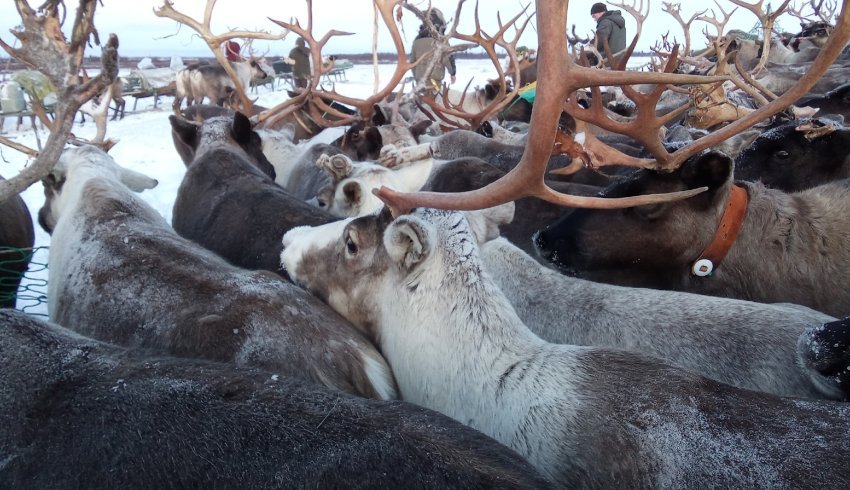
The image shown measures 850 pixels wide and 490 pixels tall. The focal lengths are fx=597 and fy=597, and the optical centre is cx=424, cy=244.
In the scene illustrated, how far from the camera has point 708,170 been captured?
2.57 metres

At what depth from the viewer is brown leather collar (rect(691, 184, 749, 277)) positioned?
2.66 m

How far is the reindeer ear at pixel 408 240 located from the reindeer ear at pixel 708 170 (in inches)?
49.1

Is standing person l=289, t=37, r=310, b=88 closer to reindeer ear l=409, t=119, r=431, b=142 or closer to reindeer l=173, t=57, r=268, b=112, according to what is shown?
reindeer l=173, t=57, r=268, b=112

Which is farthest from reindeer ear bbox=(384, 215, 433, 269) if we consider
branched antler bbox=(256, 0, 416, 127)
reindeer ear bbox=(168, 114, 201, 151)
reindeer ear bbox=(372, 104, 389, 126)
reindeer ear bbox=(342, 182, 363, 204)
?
reindeer ear bbox=(372, 104, 389, 126)

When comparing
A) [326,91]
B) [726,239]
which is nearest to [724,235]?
[726,239]

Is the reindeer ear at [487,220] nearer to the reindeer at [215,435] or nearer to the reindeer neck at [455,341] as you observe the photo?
the reindeer neck at [455,341]

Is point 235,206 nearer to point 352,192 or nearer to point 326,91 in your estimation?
point 352,192

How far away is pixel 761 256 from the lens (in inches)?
106

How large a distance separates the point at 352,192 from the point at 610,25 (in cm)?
734

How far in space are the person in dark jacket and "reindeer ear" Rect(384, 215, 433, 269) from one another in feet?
26.5

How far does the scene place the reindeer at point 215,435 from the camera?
4.25 feet

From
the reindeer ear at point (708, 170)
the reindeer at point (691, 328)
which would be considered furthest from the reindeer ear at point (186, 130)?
the reindeer ear at point (708, 170)

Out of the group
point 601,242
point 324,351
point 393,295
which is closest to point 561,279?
point 601,242

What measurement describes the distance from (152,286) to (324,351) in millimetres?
796
